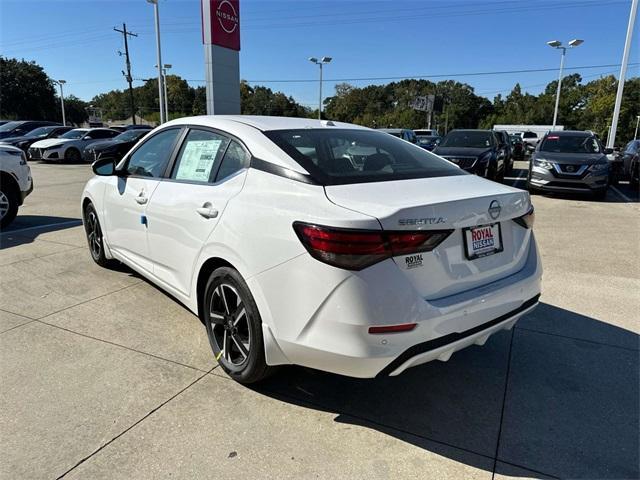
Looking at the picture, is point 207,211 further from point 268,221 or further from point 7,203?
point 7,203

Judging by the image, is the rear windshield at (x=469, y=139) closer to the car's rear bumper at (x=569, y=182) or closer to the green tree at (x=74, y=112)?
the car's rear bumper at (x=569, y=182)

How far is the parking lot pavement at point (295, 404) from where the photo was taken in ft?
7.38

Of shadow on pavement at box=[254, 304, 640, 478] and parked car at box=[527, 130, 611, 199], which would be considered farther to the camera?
parked car at box=[527, 130, 611, 199]

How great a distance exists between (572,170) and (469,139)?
2.90 m

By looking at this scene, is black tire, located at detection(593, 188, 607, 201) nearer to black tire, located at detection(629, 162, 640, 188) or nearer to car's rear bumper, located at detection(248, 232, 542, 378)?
black tire, located at detection(629, 162, 640, 188)

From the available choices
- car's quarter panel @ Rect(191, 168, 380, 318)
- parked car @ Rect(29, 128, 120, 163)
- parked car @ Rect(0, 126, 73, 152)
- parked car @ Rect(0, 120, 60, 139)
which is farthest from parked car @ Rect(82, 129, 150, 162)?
car's quarter panel @ Rect(191, 168, 380, 318)

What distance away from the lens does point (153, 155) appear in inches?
150

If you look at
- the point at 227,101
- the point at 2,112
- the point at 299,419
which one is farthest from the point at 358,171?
the point at 2,112

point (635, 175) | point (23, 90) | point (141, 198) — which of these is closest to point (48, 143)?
point (141, 198)

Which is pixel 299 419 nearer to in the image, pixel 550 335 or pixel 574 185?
pixel 550 335

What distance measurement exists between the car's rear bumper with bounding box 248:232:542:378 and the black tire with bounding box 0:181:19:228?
21.6ft

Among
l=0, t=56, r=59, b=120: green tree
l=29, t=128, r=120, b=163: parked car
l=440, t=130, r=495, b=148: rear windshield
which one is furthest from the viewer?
l=0, t=56, r=59, b=120: green tree

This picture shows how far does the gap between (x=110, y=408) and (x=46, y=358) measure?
90 cm

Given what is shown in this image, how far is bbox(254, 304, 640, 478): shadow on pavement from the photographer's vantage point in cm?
233
